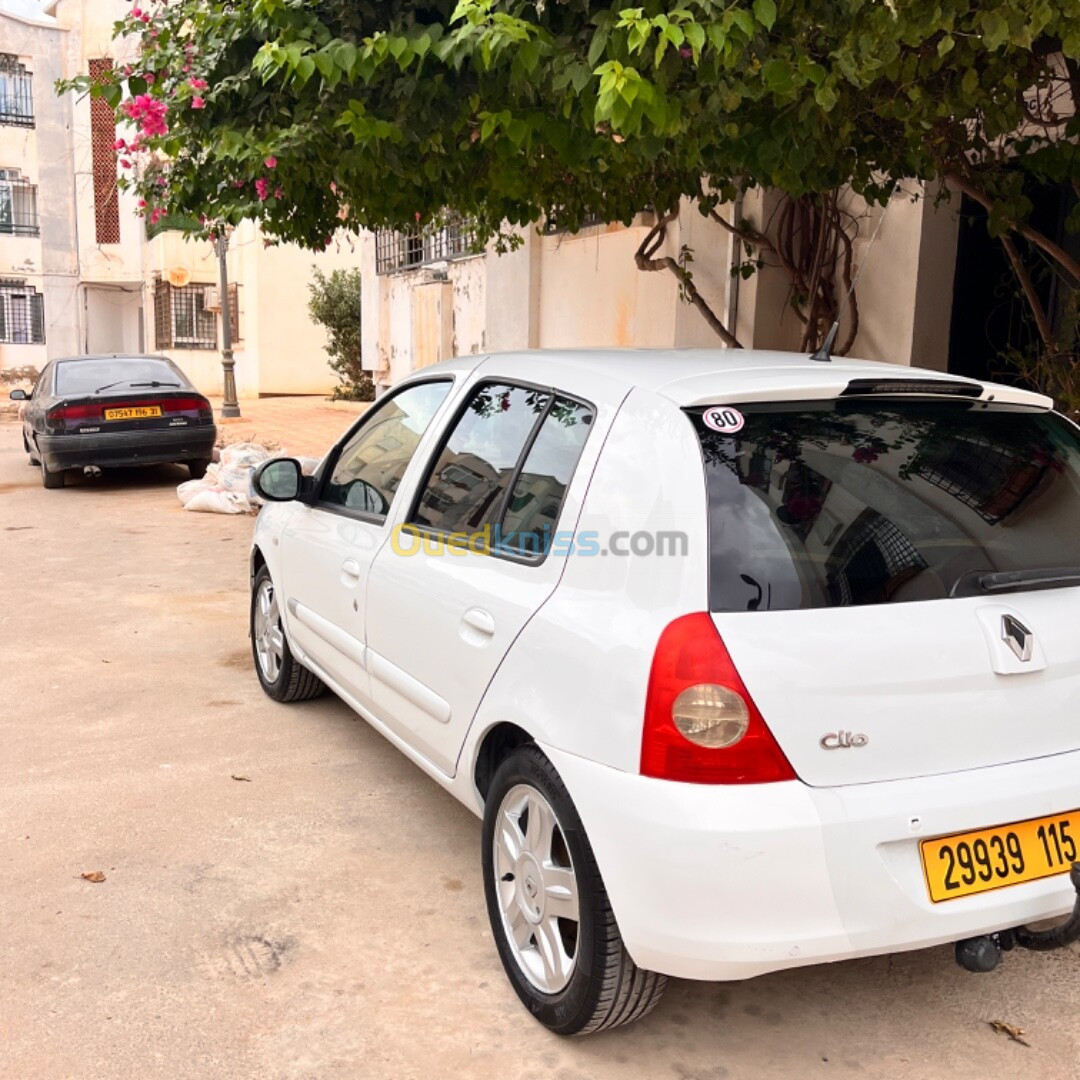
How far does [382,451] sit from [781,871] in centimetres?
232

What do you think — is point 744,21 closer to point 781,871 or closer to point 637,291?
point 781,871

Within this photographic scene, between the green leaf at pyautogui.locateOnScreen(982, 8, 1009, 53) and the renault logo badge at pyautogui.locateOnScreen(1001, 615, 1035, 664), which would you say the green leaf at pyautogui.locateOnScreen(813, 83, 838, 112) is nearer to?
the green leaf at pyautogui.locateOnScreen(982, 8, 1009, 53)

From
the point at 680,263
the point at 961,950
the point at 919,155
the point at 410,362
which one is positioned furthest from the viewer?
the point at 410,362

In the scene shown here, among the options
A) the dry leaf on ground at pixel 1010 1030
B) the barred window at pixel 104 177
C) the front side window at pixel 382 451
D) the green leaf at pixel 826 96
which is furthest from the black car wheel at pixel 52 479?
the barred window at pixel 104 177

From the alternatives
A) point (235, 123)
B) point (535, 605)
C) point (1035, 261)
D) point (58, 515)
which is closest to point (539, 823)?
point (535, 605)

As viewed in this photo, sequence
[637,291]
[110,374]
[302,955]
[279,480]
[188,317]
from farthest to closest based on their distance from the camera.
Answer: [188,317] → [110,374] → [637,291] → [279,480] → [302,955]

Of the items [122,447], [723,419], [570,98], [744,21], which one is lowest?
[122,447]

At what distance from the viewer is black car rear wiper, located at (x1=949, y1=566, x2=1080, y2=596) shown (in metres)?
2.53

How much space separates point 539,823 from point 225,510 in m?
8.86

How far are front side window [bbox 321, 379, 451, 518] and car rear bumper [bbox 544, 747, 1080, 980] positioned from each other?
5.75 ft

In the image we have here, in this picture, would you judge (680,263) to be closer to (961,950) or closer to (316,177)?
(316,177)

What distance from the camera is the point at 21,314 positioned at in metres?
32.2

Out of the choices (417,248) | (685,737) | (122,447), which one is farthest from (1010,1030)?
(417,248)

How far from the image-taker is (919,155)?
18.4ft
